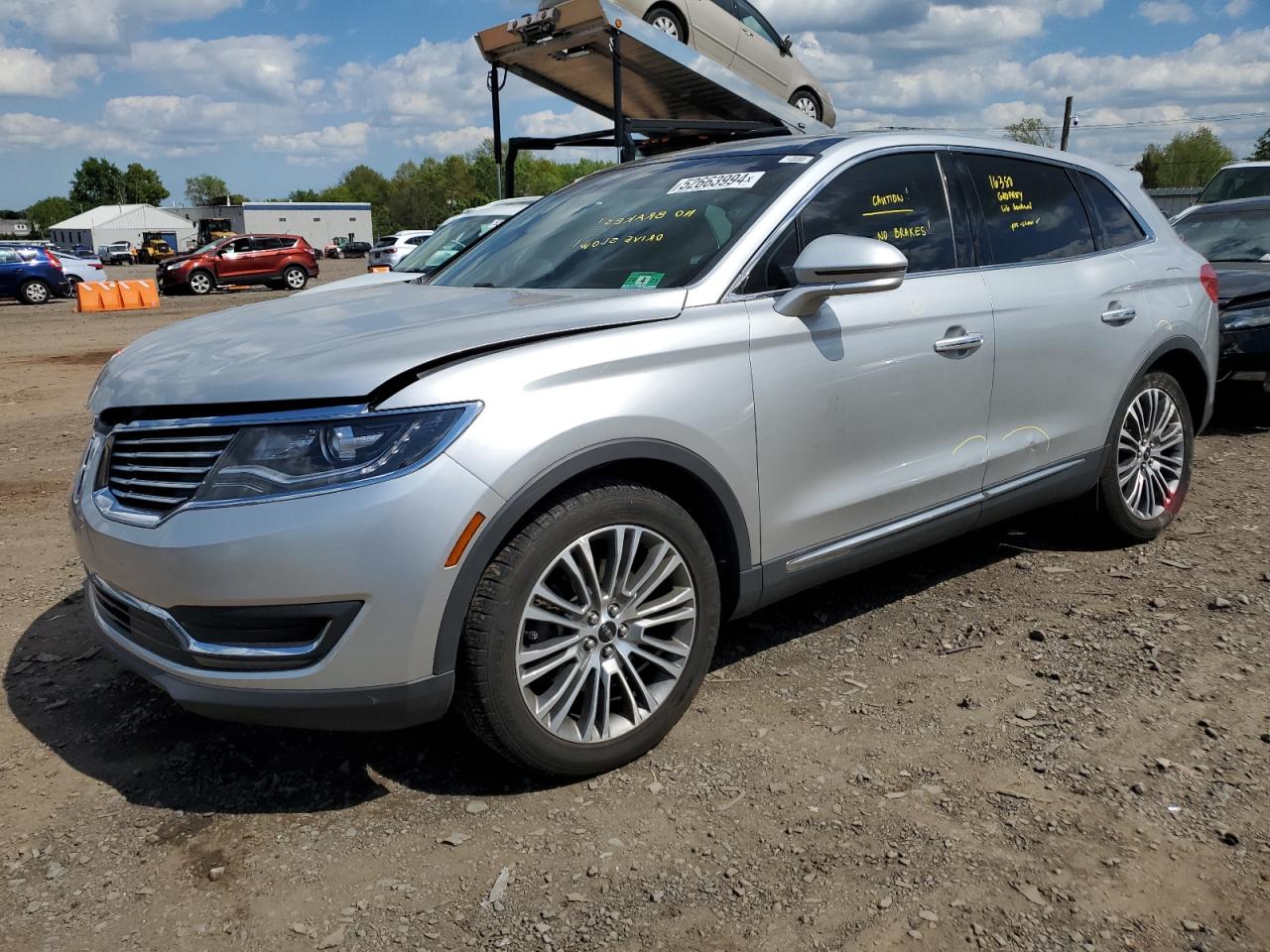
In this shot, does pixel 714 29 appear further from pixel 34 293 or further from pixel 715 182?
pixel 34 293

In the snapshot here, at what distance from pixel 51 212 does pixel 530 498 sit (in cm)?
16959

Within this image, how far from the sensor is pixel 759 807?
→ 9.21 ft

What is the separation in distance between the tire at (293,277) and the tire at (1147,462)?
27707 mm

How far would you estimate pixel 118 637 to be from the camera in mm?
2867

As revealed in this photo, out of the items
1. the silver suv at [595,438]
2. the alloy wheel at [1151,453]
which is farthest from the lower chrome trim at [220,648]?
the alloy wheel at [1151,453]

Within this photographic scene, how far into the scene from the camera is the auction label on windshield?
11.6ft

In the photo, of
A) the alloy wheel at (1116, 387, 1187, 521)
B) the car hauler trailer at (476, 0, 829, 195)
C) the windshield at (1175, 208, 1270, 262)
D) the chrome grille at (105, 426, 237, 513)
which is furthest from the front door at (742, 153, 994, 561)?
the car hauler trailer at (476, 0, 829, 195)

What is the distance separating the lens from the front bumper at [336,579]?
2.43m

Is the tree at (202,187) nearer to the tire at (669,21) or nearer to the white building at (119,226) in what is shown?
the white building at (119,226)

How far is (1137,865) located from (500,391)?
1.91 metres

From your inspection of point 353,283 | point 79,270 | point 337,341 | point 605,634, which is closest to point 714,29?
point 353,283

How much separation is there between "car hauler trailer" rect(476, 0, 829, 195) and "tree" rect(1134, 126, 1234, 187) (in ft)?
274

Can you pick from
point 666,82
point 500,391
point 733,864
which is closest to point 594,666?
point 733,864

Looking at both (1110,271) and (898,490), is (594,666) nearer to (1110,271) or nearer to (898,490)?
(898,490)
